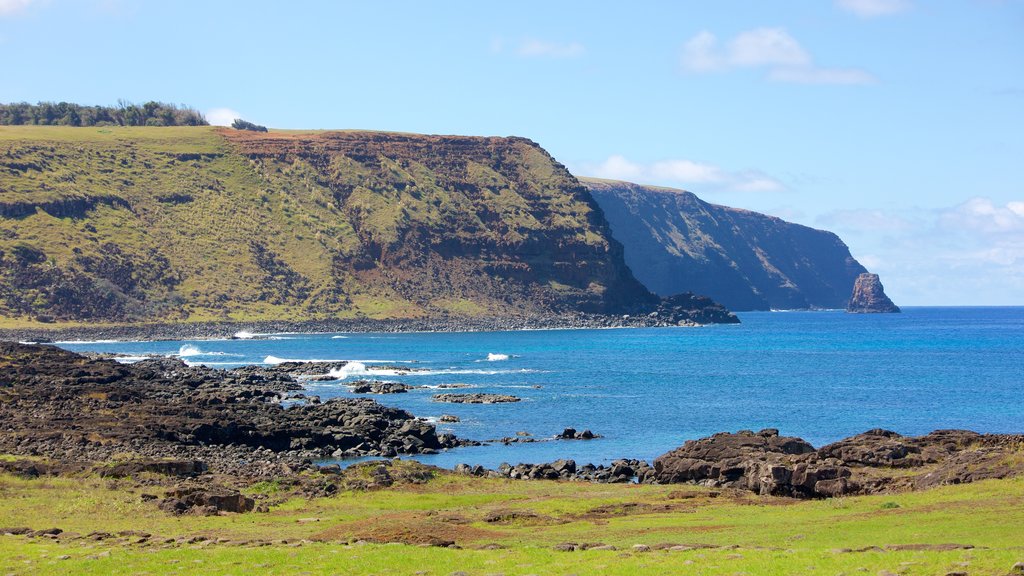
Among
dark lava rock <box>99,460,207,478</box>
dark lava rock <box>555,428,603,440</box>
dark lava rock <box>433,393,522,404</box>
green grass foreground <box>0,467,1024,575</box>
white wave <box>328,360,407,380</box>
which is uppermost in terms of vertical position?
green grass foreground <box>0,467,1024,575</box>

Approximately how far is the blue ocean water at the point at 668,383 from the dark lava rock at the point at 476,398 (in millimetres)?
1200

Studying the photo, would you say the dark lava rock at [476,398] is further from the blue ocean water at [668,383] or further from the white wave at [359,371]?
the white wave at [359,371]

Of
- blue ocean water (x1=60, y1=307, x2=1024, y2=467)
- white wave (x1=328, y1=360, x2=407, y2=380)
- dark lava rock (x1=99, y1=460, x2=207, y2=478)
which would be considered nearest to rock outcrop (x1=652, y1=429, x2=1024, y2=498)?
blue ocean water (x1=60, y1=307, x2=1024, y2=467)

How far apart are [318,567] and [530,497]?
15928 millimetres

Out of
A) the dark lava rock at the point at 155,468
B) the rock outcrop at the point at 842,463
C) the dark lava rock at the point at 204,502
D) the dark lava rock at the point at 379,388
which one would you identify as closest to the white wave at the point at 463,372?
the dark lava rock at the point at 379,388

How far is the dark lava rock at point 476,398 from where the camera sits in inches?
3167

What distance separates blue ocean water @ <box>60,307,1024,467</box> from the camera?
6450cm

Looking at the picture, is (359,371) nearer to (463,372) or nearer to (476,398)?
(463,372)

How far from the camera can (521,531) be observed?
29.9 meters

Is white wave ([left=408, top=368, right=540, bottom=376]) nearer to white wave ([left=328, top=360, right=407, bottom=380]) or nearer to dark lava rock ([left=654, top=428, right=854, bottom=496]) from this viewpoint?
white wave ([left=328, top=360, right=407, bottom=380])

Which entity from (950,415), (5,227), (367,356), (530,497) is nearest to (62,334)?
(5,227)

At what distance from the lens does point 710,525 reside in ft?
98.7

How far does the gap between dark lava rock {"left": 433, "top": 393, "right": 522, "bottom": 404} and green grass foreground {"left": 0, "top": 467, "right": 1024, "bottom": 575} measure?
39567 millimetres

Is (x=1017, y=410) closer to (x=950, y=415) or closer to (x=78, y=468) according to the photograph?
(x=950, y=415)
